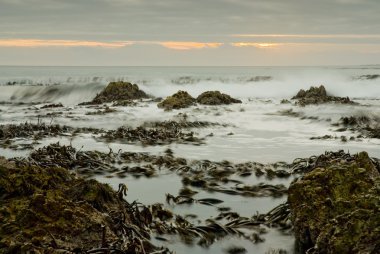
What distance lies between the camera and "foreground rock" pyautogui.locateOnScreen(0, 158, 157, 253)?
283 cm

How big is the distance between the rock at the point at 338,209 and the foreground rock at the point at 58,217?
1259mm

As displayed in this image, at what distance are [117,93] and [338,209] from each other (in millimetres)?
18858

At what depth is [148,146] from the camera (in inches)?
347

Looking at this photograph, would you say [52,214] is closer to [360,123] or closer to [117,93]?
[360,123]

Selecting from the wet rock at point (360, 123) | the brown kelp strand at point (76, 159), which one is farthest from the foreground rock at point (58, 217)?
the wet rock at point (360, 123)

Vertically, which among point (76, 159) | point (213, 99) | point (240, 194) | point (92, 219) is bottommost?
point (240, 194)

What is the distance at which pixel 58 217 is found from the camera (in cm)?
309

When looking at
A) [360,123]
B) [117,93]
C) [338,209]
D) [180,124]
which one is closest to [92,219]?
[338,209]

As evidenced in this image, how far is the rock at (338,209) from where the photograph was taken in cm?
262

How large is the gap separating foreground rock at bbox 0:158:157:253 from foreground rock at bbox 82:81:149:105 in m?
16.8

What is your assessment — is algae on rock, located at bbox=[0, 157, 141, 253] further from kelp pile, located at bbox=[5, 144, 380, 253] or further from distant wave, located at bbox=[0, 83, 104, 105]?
distant wave, located at bbox=[0, 83, 104, 105]

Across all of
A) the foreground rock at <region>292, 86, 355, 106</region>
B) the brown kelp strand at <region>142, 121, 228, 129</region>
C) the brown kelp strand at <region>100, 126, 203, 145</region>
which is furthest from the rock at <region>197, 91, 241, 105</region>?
the brown kelp strand at <region>100, 126, 203, 145</region>

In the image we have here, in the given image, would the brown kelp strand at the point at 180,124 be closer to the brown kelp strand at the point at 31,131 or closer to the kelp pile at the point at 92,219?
the brown kelp strand at the point at 31,131

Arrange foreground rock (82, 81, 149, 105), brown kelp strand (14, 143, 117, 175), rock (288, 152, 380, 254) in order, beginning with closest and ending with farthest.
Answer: rock (288, 152, 380, 254)
brown kelp strand (14, 143, 117, 175)
foreground rock (82, 81, 149, 105)
